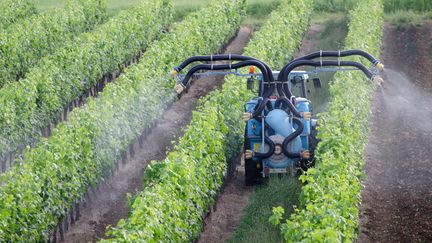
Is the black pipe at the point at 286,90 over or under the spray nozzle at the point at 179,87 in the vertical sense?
under

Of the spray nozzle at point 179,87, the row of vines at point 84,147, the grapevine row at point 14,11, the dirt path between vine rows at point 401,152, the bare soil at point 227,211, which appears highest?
the spray nozzle at point 179,87

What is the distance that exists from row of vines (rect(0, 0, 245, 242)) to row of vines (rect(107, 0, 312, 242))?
174 centimetres

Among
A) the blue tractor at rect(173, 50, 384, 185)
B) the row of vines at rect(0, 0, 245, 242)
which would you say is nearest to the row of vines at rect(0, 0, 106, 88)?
the row of vines at rect(0, 0, 245, 242)

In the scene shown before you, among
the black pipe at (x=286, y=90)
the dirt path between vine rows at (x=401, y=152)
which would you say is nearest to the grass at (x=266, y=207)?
the dirt path between vine rows at (x=401, y=152)

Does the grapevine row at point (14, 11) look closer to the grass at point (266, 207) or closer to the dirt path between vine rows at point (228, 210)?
the dirt path between vine rows at point (228, 210)

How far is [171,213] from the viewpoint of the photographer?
14.0 metres

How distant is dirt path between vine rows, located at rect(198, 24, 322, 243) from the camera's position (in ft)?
53.9

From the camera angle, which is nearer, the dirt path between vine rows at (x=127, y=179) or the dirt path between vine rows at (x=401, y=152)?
the dirt path between vine rows at (x=401, y=152)

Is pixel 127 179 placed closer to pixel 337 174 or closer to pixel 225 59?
pixel 225 59

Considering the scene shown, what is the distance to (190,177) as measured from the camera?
1513 cm

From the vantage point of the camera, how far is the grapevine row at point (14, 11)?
107 ft

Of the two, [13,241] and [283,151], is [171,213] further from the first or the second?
[283,151]

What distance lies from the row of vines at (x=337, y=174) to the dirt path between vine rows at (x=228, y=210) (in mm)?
1394

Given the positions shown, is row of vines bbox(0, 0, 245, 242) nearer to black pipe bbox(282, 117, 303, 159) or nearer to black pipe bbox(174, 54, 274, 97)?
black pipe bbox(174, 54, 274, 97)
